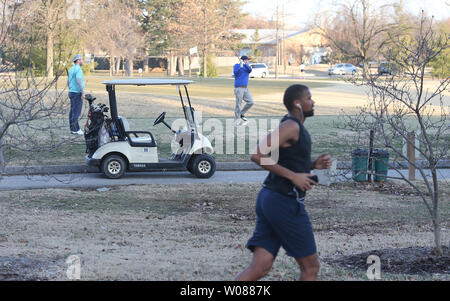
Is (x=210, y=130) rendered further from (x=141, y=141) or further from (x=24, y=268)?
(x=24, y=268)

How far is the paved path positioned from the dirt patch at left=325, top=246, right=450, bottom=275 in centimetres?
454

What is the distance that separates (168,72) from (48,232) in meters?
68.8

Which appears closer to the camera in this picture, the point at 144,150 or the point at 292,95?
the point at 292,95

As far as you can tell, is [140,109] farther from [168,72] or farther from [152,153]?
[168,72]

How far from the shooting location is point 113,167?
11789 mm

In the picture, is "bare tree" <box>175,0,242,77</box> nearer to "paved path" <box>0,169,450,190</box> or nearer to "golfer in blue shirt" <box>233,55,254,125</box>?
"golfer in blue shirt" <box>233,55,254,125</box>

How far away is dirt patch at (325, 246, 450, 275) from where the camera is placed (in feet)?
20.0

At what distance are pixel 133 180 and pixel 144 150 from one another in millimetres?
618

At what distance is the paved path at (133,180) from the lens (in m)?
11.3

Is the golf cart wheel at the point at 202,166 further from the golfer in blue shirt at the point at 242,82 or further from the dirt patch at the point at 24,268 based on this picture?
the golfer in blue shirt at the point at 242,82

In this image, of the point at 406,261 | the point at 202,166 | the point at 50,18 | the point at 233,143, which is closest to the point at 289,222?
the point at 406,261

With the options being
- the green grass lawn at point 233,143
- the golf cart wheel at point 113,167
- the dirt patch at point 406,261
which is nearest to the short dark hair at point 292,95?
the dirt patch at point 406,261
